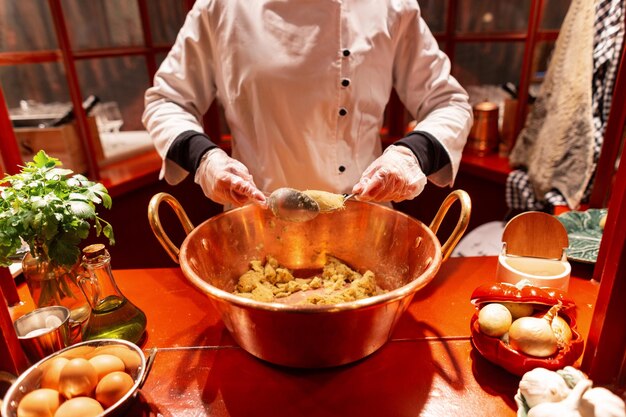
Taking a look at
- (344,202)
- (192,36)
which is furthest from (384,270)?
(192,36)

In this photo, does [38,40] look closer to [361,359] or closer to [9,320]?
[9,320]

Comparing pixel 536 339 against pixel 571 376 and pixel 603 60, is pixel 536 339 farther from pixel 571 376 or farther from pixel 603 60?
pixel 603 60

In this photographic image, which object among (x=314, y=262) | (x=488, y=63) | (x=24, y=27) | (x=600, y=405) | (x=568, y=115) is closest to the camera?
(x=600, y=405)

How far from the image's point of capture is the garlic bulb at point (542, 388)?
2.08ft

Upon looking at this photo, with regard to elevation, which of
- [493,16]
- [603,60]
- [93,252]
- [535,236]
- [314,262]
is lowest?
[314,262]

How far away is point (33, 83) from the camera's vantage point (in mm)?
2545

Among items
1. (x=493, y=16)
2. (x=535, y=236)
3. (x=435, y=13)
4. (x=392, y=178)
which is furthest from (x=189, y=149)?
(x=493, y=16)

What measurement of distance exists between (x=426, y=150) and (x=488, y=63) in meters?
1.89

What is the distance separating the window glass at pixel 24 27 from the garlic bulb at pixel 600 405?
245 cm

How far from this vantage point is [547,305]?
0.81m

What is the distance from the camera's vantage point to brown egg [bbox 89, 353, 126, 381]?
0.69m

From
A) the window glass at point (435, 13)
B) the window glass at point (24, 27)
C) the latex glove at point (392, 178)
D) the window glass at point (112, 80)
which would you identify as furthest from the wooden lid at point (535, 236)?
the window glass at point (112, 80)

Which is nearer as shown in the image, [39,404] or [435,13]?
[39,404]

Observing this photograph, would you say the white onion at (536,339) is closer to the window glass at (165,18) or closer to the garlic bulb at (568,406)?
the garlic bulb at (568,406)
